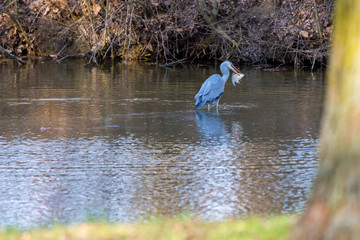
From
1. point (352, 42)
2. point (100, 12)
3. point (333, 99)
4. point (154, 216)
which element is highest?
point (100, 12)

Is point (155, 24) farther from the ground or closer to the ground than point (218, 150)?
farther from the ground

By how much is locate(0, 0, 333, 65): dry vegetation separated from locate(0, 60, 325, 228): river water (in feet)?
19.1

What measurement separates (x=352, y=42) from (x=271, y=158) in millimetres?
4980

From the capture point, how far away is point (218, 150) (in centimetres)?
997

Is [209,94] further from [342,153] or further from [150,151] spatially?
[342,153]

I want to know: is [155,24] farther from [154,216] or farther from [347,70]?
[347,70]

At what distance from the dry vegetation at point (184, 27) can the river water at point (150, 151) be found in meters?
5.82

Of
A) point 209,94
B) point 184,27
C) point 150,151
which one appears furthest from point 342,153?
point 184,27

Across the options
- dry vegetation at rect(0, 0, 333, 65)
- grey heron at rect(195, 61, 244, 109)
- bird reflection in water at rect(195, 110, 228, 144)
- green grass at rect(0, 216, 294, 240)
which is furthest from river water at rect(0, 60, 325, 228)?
dry vegetation at rect(0, 0, 333, 65)

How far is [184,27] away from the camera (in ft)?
84.5

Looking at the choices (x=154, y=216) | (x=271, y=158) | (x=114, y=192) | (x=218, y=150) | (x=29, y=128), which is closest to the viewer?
(x=154, y=216)

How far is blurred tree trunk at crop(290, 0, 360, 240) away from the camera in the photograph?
430 cm

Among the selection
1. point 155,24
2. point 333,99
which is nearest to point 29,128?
point 333,99

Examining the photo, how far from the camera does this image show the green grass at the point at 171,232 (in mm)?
5102
